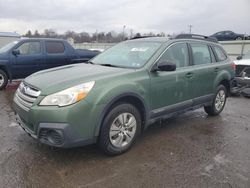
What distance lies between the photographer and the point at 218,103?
6062mm

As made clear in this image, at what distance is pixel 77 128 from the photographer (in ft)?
10.7

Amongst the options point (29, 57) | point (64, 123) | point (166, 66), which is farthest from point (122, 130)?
point (29, 57)

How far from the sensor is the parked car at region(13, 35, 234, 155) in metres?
3.27

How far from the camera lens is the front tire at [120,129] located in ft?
11.7

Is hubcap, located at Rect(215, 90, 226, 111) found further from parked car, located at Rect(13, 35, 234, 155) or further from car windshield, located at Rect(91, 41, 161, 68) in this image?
car windshield, located at Rect(91, 41, 161, 68)

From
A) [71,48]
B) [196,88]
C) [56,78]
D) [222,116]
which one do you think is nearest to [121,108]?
[56,78]

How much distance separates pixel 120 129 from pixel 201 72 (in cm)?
226

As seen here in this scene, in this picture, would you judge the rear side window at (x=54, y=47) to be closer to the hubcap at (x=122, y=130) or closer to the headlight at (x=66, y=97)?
the hubcap at (x=122, y=130)

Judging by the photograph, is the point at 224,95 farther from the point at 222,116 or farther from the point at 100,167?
the point at 100,167

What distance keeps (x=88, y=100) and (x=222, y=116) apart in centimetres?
397

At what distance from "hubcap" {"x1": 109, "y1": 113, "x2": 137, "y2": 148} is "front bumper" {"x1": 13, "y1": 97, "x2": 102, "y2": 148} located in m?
0.39

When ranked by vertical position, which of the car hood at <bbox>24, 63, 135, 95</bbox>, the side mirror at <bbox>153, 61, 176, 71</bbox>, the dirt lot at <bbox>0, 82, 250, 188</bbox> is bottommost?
the dirt lot at <bbox>0, 82, 250, 188</bbox>

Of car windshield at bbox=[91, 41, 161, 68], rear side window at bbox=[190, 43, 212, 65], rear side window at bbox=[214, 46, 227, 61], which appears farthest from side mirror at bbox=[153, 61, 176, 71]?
rear side window at bbox=[214, 46, 227, 61]

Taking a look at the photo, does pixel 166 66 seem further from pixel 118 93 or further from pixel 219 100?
pixel 219 100
